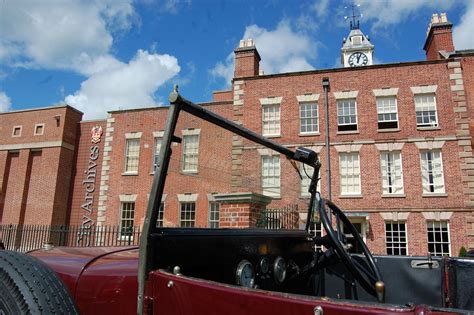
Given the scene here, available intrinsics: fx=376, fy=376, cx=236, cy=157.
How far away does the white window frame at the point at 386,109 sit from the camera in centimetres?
1903

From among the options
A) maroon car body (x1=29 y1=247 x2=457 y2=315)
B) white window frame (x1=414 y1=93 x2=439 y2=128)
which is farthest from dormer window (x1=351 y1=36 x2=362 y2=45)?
maroon car body (x1=29 y1=247 x2=457 y2=315)

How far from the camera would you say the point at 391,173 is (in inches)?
722

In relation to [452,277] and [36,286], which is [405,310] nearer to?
[36,286]

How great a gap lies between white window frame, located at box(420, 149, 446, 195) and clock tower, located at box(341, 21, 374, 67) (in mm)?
42669

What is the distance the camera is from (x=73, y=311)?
1.71 m

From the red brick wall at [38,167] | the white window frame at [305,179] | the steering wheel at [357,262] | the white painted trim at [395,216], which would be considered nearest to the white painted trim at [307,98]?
the white painted trim at [395,216]

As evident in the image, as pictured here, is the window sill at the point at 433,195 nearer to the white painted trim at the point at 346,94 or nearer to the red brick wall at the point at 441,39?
the white painted trim at the point at 346,94

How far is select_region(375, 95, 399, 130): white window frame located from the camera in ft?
62.4

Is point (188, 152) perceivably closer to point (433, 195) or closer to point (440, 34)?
point (433, 195)

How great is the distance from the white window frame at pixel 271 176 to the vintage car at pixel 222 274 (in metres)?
0.08

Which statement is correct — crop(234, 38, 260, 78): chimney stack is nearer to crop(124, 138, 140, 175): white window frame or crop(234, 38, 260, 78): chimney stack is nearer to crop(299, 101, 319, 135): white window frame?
→ crop(299, 101, 319, 135): white window frame

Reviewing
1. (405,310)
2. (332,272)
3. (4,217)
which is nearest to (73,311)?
(405,310)

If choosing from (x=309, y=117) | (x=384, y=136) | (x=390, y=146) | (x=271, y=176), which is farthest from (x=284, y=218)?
(x=309, y=117)

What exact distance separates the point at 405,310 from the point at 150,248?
111cm
